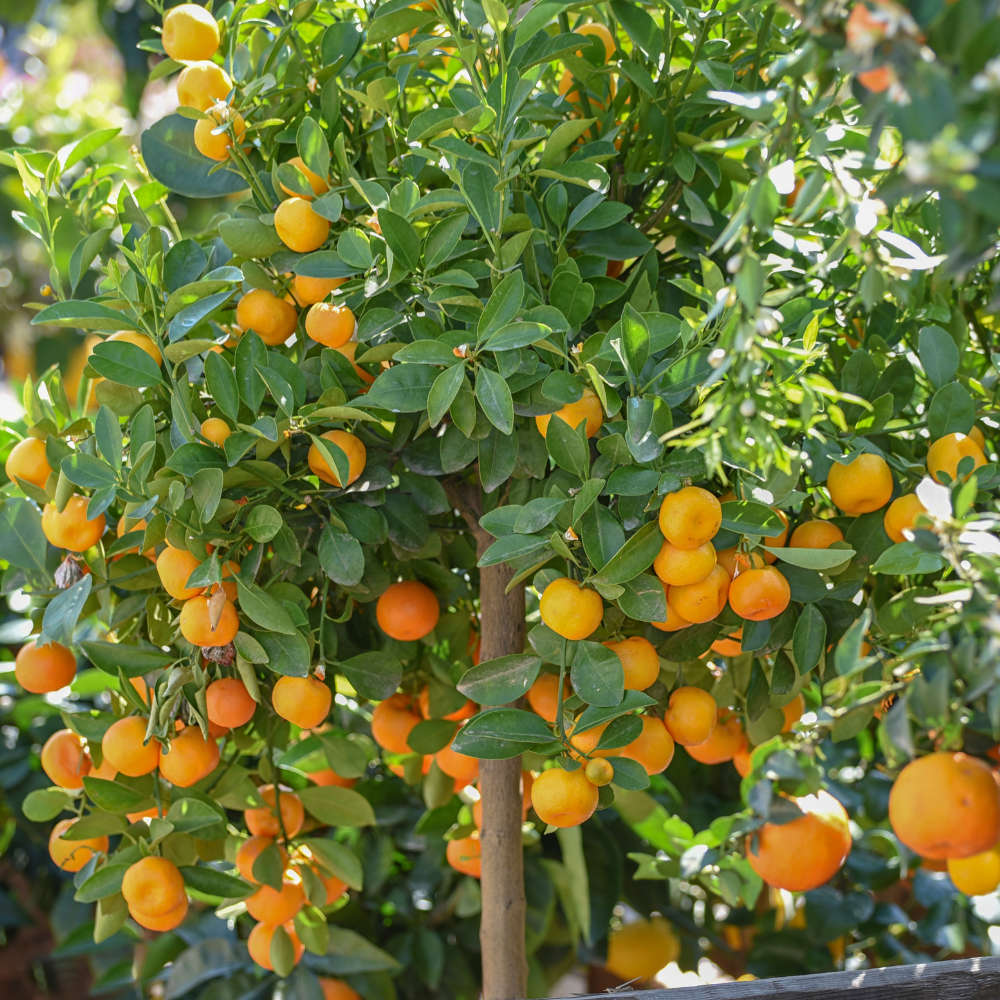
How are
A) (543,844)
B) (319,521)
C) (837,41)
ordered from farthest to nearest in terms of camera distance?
(543,844) → (319,521) → (837,41)

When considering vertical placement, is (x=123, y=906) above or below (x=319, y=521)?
below

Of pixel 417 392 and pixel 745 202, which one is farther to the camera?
pixel 417 392

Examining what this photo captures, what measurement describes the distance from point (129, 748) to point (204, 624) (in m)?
0.12

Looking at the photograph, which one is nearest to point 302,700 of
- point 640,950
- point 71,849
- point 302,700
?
point 302,700

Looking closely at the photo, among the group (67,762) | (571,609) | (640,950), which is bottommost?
(640,950)

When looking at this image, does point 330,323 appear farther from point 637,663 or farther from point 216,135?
point 637,663

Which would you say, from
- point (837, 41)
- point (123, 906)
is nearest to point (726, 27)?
point (837, 41)

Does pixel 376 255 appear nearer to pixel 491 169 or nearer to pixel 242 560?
pixel 491 169

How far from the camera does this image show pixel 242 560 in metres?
0.51

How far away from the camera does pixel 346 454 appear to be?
19.0 inches

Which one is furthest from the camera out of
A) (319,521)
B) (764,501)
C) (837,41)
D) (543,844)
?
(543,844)

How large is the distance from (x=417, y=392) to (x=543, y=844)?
656 millimetres

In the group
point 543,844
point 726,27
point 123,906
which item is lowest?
point 543,844

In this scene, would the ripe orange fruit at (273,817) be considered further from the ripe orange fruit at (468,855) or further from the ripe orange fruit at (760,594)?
the ripe orange fruit at (760,594)
